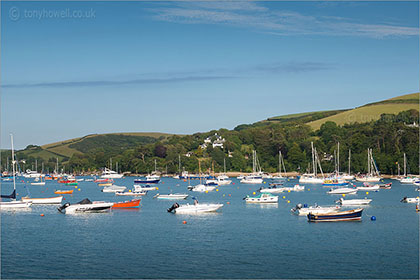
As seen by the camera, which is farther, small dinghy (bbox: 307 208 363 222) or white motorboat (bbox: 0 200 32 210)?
white motorboat (bbox: 0 200 32 210)

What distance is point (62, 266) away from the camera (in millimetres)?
41844

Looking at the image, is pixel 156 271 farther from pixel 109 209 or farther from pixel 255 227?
pixel 109 209

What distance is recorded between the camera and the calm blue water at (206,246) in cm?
4006

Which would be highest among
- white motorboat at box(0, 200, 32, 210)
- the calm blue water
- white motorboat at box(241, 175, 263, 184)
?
white motorboat at box(0, 200, 32, 210)

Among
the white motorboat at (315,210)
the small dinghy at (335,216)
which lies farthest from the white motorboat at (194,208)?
the small dinghy at (335,216)

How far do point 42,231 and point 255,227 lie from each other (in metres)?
23.2

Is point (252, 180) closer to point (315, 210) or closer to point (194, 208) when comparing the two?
point (194, 208)

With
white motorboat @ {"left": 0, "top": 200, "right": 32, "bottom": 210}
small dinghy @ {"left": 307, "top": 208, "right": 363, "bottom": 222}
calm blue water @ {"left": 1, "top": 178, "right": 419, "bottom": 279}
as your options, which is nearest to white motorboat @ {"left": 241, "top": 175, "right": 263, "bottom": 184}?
calm blue water @ {"left": 1, "top": 178, "right": 419, "bottom": 279}

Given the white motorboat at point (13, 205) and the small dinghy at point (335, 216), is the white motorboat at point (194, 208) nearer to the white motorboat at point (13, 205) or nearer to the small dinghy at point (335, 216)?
the small dinghy at point (335, 216)

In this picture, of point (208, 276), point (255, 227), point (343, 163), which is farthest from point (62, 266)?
point (343, 163)

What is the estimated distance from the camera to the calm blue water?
4006cm

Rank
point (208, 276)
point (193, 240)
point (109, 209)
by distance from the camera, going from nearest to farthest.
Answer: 1. point (208, 276)
2. point (193, 240)
3. point (109, 209)

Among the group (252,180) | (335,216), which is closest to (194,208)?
(335,216)

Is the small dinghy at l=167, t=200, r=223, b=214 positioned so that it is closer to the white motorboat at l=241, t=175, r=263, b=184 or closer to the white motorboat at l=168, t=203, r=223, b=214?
the white motorboat at l=168, t=203, r=223, b=214
